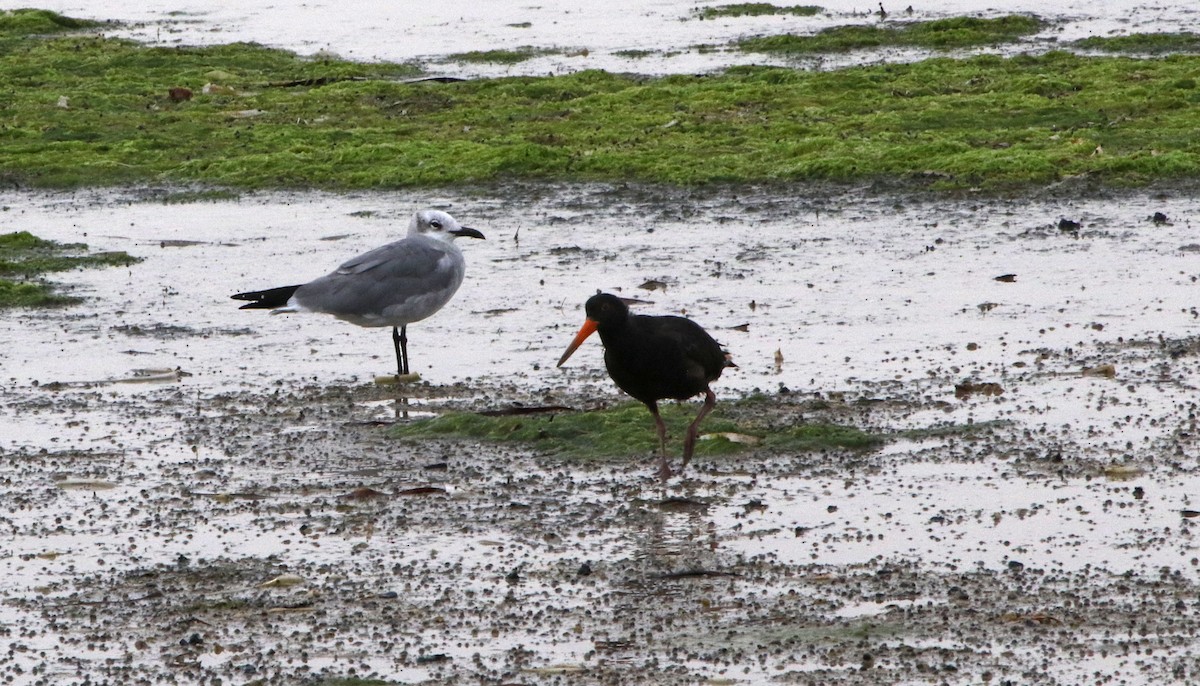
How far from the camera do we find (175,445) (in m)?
8.48

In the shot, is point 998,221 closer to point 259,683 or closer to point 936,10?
point 259,683

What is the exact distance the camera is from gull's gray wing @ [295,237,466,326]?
10243 millimetres

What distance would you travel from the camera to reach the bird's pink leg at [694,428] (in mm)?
7848

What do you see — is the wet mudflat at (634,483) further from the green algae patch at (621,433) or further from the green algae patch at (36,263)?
the green algae patch at (36,263)

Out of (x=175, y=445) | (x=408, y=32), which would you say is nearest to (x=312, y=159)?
(x=175, y=445)

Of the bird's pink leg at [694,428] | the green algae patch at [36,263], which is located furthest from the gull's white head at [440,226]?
the bird's pink leg at [694,428]

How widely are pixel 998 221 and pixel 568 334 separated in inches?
156

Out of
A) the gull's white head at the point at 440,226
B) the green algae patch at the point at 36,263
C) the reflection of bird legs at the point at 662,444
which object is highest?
the gull's white head at the point at 440,226

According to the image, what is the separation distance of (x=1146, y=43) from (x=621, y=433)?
49.4ft

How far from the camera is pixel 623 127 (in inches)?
696

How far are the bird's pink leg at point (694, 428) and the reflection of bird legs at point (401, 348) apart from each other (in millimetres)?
2090

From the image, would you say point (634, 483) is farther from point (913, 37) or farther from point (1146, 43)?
point (913, 37)

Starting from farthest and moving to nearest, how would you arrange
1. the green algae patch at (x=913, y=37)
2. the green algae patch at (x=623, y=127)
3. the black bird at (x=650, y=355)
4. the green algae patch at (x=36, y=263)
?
the green algae patch at (x=913, y=37) < the green algae patch at (x=623, y=127) < the green algae patch at (x=36, y=263) < the black bird at (x=650, y=355)

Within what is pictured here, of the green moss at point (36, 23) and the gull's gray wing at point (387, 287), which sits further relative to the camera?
the green moss at point (36, 23)
